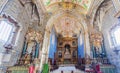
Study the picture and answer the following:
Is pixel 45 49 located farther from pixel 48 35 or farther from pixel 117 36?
pixel 117 36

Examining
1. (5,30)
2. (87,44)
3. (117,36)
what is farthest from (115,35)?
(5,30)

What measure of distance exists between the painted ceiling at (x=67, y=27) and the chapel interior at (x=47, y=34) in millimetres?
2862

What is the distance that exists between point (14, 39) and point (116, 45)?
6.95 meters

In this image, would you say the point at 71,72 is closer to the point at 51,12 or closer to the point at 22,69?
the point at 22,69

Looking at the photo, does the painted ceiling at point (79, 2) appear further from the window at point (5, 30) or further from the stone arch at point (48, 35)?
the window at point (5, 30)

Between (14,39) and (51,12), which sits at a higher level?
(51,12)

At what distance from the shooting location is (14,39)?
6.68 m

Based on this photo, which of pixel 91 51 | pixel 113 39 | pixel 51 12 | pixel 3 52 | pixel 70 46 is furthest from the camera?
pixel 70 46

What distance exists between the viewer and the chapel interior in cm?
612

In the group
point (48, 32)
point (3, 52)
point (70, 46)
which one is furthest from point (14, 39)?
point (70, 46)

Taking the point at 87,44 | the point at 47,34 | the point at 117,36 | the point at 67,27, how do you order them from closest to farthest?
the point at 117,36 → the point at 87,44 → the point at 47,34 → the point at 67,27

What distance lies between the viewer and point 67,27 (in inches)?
540

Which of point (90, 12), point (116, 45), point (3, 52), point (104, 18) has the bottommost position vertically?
point (3, 52)

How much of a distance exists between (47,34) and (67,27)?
5.87m
